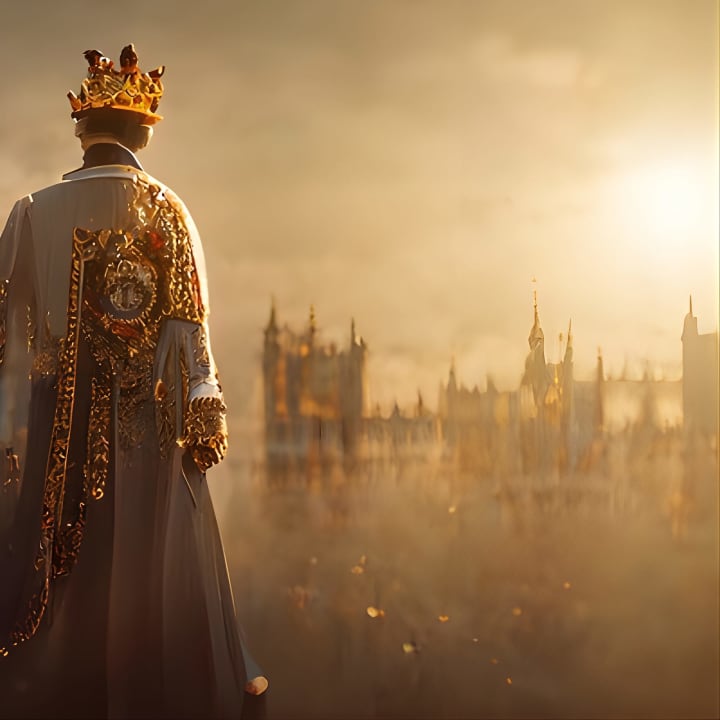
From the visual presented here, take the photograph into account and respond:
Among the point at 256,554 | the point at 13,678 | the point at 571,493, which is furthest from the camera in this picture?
the point at 571,493

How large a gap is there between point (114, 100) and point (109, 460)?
2.72ft

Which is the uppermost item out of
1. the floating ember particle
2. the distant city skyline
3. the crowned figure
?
the distant city skyline

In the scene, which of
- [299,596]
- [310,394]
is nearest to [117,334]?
[310,394]

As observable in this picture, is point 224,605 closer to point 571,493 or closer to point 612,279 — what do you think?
point 571,493

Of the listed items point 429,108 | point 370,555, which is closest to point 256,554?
point 370,555

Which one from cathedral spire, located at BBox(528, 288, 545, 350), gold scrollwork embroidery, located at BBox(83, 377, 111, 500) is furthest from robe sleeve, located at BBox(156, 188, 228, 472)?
cathedral spire, located at BBox(528, 288, 545, 350)

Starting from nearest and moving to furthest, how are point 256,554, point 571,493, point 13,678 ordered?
point 13,678 → point 256,554 → point 571,493

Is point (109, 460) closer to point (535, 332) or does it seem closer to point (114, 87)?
point (114, 87)

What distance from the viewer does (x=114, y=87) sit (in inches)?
93.5

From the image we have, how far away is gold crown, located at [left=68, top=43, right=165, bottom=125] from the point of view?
2373 mm

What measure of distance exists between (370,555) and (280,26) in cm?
144

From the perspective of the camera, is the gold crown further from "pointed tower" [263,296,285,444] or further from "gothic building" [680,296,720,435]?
"gothic building" [680,296,720,435]

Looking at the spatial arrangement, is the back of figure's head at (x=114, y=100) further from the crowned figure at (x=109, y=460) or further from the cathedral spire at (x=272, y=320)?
the cathedral spire at (x=272, y=320)

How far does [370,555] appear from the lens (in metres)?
2.73
